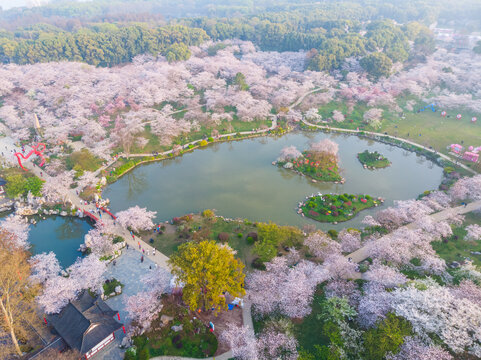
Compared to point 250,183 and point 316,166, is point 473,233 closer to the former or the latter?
point 316,166

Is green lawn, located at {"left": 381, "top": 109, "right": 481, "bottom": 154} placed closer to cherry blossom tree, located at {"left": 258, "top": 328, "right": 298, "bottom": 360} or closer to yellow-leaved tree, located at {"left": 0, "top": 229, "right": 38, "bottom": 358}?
cherry blossom tree, located at {"left": 258, "top": 328, "right": 298, "bottom": 360}

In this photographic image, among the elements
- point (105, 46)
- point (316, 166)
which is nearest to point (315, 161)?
point (316, 166)

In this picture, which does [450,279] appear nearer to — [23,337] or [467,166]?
[467,166]

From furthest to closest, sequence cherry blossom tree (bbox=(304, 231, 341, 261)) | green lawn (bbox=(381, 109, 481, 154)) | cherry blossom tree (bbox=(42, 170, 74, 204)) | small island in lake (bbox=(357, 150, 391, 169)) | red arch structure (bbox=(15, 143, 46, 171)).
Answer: green lawn (bbox=(381, 109, 481, 154)), small island in lake (bbox=(357, 150, 391, 169)), red arch structure (bbox=(15, 143, 46, 171)), cherry blossom tree (bbox=(42, 170, 74, 204)), cherry blossom tree (bbox=(304, 231, 341, 261))

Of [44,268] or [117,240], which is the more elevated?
[44,268]

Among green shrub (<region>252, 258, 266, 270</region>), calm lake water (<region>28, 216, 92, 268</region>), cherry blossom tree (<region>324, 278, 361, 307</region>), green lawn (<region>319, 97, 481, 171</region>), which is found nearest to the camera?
cherry blossom tree (<region>324, 278, 361, 307</region>)

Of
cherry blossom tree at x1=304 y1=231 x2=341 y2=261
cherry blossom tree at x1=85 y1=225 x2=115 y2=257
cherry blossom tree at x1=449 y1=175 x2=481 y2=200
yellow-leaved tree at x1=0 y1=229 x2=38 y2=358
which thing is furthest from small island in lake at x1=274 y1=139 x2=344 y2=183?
yellow-leaved tree at x1=0 y1=229 x2=38 y2=358

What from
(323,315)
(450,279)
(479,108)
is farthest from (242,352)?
(479,108)

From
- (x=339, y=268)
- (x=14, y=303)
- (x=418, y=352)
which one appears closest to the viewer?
(x=418, y=352)
